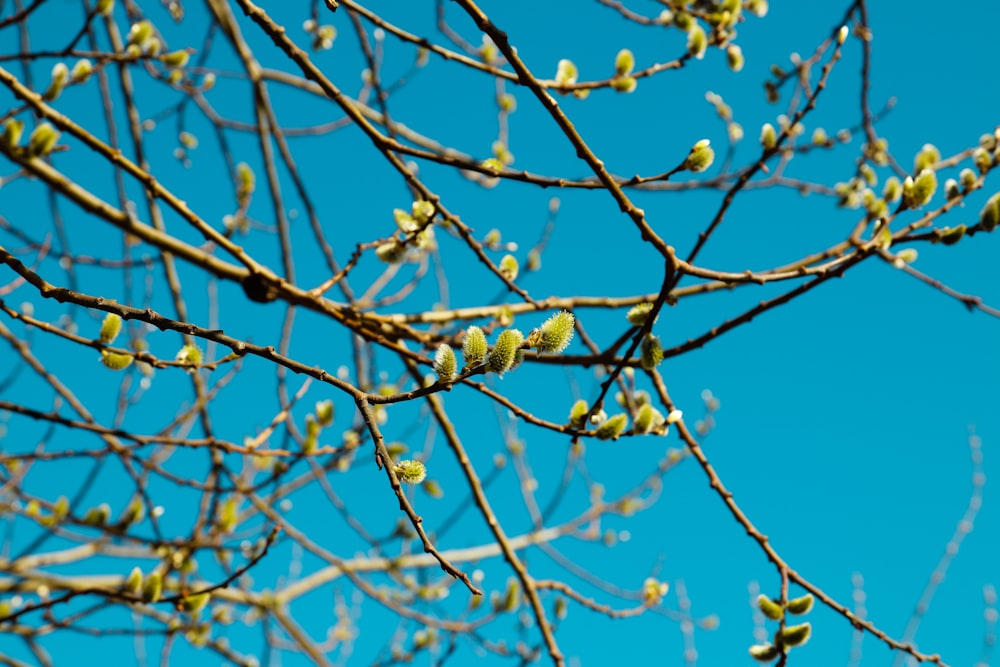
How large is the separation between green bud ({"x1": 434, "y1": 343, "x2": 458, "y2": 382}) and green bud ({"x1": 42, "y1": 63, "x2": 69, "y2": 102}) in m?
1.51

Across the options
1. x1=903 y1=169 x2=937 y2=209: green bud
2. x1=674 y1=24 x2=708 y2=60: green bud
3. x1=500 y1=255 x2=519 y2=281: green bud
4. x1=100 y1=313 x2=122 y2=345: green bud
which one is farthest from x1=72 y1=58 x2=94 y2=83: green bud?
x1=903 y1=169 x2=937 y2=209: green bud

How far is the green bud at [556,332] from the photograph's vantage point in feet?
4.37

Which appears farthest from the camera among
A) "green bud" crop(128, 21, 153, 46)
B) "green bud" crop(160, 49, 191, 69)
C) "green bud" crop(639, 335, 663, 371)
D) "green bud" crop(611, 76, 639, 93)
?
"green bud" crop(160, 49, 191, 69)

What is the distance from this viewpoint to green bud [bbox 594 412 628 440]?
164cm

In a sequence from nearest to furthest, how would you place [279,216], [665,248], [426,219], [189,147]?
[665,248] < [426,219] < [279,216] < [189,147]

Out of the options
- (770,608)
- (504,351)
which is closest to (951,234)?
(770,608)

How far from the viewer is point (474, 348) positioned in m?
1.30

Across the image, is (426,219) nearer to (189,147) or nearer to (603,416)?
(603,416)

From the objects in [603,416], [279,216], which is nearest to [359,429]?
[279,216]

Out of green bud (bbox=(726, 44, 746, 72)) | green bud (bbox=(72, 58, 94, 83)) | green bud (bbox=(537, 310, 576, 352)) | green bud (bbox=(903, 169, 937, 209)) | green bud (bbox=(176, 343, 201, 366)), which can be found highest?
green bud (bbox=(726, 44, 746, 72))

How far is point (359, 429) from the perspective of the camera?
3088 millimetres

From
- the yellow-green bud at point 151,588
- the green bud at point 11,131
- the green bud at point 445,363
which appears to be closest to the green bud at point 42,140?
Result: the green bud at point 11,131

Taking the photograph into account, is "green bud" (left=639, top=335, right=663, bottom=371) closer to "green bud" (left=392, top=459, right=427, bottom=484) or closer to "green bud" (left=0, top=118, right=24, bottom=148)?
"green bud" (left=392, top=459, right=427, bottom=484)

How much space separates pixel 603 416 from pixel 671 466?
268 centimetres
